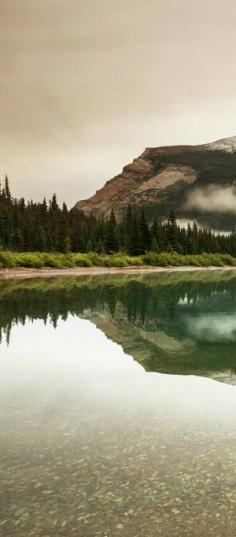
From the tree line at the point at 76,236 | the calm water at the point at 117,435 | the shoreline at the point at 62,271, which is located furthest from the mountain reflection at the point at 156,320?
the tree line at the point at 76,236

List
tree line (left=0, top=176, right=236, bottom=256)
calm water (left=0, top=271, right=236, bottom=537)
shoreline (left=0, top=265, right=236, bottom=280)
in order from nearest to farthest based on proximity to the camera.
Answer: calm water (left=0, top=271, right=236, bottom=537)
shoreline (left=0, top=265, right=236, bottom=280)
tree line (left=0, top=176, right=236, bottom=256)

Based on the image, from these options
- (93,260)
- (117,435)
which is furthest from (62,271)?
(117,435)

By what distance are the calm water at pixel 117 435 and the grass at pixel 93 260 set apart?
40598 mm

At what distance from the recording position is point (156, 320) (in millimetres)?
20109

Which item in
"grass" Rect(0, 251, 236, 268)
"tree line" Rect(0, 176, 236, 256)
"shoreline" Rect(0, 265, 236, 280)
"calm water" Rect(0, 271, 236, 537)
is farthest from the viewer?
"tree line" Rect(0, 176, 236, 256)

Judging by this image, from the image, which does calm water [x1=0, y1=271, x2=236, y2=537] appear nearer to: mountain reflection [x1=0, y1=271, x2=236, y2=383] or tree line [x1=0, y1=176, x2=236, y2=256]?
mountain reflection [x1=0, y1=271, x2=236, y2=383]

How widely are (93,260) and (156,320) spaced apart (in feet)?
166

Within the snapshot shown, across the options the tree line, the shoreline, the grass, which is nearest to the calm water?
the shoreline

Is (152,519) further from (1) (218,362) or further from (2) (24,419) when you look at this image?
(1) (218,362)

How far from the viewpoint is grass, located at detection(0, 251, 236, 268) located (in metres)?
Result: 55.6

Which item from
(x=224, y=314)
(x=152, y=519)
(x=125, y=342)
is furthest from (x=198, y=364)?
(x=224, y=314)

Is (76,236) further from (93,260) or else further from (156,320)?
(156,320)

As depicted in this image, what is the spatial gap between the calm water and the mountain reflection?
0.36ft

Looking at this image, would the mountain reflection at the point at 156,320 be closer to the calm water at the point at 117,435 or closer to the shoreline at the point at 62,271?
the calm water at the point at 117,435
